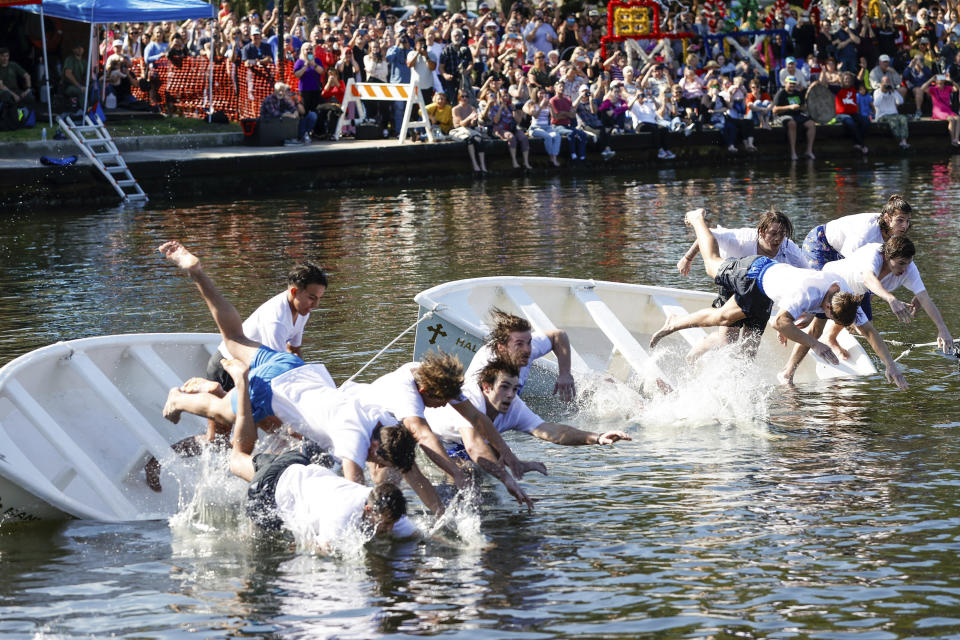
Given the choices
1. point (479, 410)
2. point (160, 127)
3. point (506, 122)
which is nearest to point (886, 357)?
point (479, 410)

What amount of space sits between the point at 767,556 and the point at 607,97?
20641mm

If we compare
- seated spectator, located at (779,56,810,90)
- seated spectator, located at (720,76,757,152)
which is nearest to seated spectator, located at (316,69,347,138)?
seated spectator, located at (720,76,757,152)

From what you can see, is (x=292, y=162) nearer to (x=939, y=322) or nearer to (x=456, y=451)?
(x=939, y=322)

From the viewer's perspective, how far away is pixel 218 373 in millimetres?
8711

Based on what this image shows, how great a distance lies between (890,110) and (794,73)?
8.32 feet

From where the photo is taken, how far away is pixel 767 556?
22.8 feet

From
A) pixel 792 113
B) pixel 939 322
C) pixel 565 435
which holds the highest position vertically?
pixel 792 113

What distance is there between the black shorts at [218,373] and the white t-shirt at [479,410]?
1421 mm

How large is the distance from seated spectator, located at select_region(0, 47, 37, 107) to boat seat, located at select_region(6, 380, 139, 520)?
1620cm

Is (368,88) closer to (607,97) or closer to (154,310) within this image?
(607,97)

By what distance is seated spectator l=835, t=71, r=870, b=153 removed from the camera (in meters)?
28.8

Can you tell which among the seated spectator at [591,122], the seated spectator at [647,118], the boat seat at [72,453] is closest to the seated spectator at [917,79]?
the seated spectator at [647,118]

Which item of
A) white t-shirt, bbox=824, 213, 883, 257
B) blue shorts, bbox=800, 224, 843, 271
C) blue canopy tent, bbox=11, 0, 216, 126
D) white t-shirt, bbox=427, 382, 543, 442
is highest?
blue canopy tent, bbox=11, 0, 216, 126

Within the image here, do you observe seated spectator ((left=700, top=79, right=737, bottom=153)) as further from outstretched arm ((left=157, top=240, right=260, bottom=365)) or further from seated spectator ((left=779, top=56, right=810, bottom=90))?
outstretched arm ((left=157, top=240, right=260, bottom=365))
